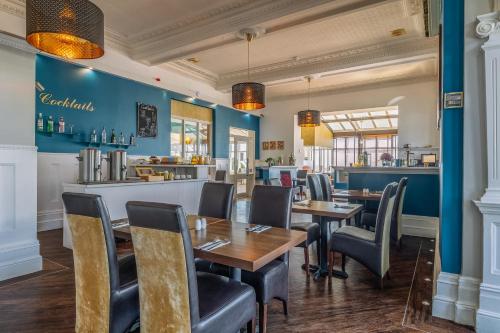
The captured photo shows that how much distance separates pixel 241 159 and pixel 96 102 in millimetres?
5419

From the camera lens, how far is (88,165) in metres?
3.85

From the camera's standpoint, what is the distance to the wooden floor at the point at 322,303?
2.25 metres

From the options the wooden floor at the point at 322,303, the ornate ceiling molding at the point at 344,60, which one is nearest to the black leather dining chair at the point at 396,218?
the wooden floor at the point at 322,303

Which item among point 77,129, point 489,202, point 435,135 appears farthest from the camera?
point 435,135

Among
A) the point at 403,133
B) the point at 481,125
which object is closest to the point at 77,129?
the point at 481,125

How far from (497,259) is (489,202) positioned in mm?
426

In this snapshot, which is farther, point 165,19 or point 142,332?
point 165,19

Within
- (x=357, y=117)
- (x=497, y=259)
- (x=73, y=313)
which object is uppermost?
(x=357, y=117)

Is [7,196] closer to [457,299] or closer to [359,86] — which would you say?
[457,299]

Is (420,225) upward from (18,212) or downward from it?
downward

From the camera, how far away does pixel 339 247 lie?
10.0 ft

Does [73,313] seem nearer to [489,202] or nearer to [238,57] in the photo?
[489,202]

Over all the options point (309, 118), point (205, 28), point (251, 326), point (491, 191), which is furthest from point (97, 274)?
point (309, 118)

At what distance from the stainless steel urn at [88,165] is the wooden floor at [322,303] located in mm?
1037
